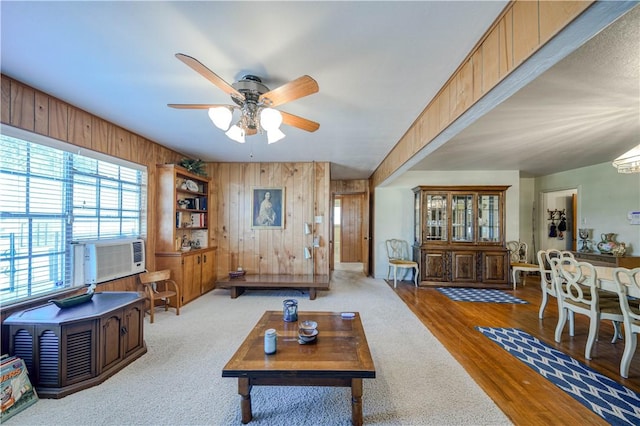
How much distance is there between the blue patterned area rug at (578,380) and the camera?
1728 millimetres

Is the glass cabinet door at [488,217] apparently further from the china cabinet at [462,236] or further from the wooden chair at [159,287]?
the wooden chair at [159,287]

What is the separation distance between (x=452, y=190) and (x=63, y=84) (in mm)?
5706

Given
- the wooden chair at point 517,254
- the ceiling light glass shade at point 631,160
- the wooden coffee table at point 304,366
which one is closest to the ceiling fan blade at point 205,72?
the wooden coffee table at point 304,366

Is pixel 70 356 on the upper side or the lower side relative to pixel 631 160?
lower

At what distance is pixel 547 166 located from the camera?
5074 mm

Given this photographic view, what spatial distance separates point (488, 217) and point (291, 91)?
16.6 feet

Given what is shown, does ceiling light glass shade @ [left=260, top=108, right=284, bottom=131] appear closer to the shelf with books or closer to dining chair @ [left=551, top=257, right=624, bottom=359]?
the shelf with books

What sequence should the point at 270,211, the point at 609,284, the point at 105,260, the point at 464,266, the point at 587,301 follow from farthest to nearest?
1. the point at 464,266
2. the point at 270,211
3. the point at 105,260
4. the point at 587,301
5. the point at 609,284

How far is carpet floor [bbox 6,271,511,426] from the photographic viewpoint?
1.64m

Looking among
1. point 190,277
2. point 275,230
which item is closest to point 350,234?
point 275,230

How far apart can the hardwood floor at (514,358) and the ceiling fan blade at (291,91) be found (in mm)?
2522

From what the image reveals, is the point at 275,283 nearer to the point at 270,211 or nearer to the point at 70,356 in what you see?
the point at 270,211

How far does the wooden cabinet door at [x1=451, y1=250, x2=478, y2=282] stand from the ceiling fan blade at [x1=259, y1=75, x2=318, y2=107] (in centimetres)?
468

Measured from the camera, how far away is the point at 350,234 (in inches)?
303
